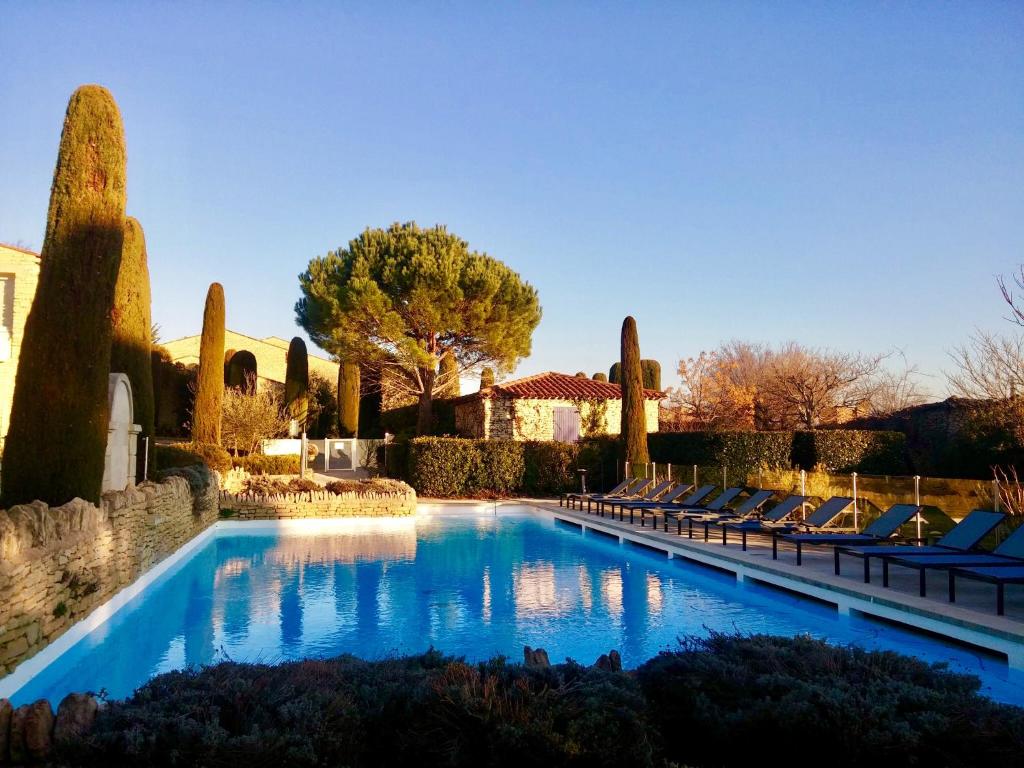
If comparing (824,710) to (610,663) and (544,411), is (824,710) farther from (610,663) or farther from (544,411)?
(544,411)

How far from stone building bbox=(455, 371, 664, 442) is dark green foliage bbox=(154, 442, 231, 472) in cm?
897

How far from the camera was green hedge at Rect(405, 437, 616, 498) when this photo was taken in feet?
77.2

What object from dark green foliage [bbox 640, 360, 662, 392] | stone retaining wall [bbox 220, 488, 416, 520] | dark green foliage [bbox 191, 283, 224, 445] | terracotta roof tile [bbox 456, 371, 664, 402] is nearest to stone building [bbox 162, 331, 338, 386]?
terracotta roof tile [bbox 456, 371, 664, 402]

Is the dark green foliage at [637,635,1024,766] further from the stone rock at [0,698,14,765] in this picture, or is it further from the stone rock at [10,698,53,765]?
the stone rock at [0,698,14,765]

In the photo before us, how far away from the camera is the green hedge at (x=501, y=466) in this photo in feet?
77.2

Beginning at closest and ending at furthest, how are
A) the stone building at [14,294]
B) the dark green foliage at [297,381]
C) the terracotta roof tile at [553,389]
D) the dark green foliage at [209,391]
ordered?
the stone building at [14,294] < the dark green foliage at [209,391] < the terracotta roof tile at [553,389] < the dark green foliage at [297,381]

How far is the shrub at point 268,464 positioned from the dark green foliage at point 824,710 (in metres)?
21.6

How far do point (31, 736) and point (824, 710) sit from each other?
11.3 feet

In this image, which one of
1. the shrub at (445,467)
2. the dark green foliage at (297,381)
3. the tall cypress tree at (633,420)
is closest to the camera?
the tall cypress tree at (633,420)

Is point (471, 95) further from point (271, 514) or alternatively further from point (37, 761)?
point (37, 761)

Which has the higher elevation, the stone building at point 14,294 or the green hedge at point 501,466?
the stone building at point 14,294

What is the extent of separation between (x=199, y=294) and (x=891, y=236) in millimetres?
21805

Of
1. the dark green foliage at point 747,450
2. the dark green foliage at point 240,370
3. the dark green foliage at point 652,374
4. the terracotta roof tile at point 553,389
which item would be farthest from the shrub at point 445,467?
the dark green foliage at point 652,374

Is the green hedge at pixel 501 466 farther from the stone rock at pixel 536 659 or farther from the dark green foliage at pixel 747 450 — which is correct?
the stone rock at pixel 536 659
